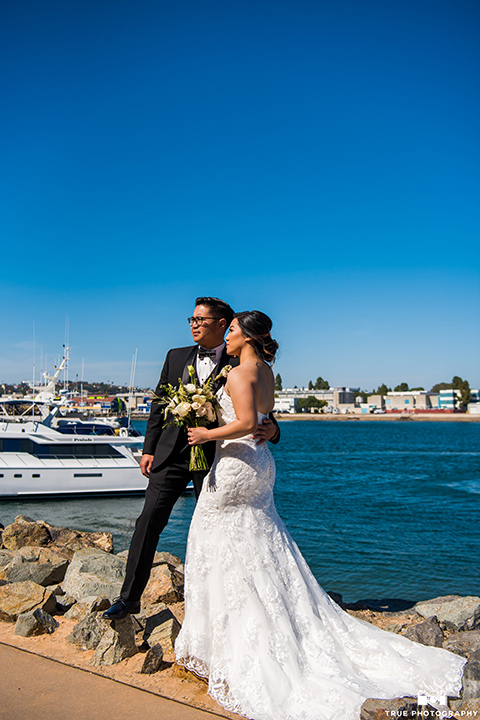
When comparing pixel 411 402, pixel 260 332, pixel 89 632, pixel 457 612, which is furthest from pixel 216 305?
pixel 411 402

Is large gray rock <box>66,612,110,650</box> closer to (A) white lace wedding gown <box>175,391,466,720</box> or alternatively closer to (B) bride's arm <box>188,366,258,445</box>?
(A) white lace wedding gown <box>175,391,466,720</box>

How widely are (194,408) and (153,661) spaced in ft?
5.27

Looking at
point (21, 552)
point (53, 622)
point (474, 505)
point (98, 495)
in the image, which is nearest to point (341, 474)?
point (474, 505)

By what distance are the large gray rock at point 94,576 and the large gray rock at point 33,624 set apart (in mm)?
856

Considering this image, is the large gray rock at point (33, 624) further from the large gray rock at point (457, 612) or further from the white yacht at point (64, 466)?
the white yacht at point (64, 466)

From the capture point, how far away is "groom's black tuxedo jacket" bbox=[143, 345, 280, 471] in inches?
158

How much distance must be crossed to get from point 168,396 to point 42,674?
1.85m

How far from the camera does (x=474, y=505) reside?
2278cm

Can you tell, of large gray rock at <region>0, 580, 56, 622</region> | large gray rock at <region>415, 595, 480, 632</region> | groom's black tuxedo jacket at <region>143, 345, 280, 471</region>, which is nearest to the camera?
groom's black tuxedo jacket at <region>143, 345, 280, 471</region>

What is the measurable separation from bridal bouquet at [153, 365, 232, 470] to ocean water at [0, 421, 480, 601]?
307 inches

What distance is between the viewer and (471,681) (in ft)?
11.3

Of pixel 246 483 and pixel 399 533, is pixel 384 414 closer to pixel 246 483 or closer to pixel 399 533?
pixel 399 533

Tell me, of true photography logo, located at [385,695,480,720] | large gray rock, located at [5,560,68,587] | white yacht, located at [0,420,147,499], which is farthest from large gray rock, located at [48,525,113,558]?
white yacht, located at [0,420,147,499]

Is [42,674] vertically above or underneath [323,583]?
above
